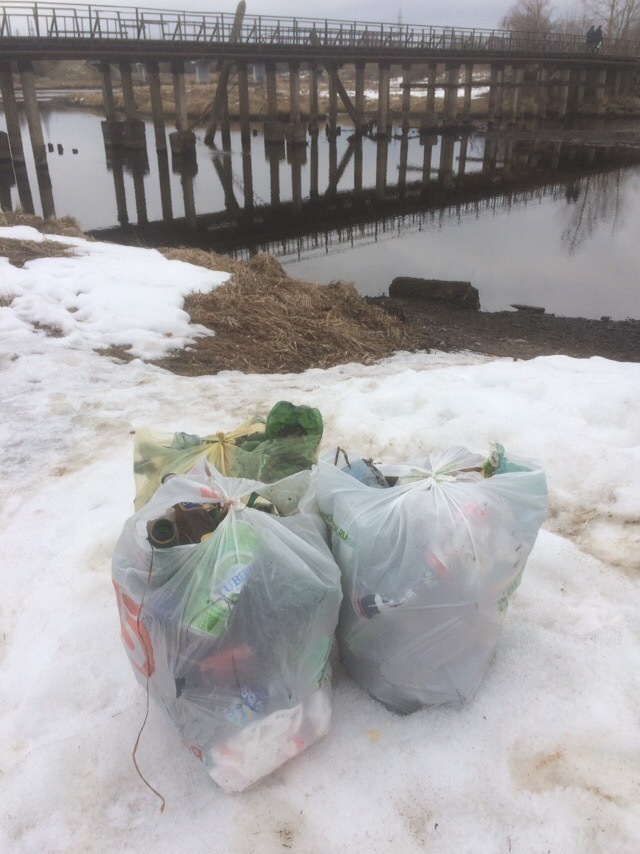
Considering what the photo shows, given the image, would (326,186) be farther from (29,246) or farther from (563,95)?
(563,95)

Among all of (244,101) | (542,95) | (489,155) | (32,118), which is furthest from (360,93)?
(542,95)

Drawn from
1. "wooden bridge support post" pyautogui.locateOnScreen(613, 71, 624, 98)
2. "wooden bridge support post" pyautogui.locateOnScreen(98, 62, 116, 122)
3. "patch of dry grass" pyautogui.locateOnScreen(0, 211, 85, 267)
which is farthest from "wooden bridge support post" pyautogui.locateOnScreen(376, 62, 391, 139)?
"patch of dry grass" pyautogui.locateOnScreen(0, 211, 85, 267)

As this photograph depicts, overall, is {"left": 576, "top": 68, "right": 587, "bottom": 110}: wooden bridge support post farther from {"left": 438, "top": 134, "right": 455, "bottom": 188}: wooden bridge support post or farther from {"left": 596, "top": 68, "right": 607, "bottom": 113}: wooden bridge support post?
{"left": 438, "top": 134, "right": 455, "bottom": 188}: wooden bridge support post

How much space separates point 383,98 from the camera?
86.1 ft

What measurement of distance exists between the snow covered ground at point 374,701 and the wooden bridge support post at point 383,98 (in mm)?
26372

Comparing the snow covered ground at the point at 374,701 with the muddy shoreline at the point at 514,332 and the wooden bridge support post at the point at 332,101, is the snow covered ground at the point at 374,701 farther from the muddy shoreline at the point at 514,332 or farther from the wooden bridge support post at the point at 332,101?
the wooden bridge support post at the point at 332,101

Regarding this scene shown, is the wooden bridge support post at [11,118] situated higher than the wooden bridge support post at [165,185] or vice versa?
the wooden bridge support post at [11,118]

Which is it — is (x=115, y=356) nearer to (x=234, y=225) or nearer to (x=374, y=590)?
(x=374, y=590)

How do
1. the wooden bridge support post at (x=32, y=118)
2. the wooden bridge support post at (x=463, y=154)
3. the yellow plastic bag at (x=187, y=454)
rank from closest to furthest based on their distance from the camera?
the yellow plastic bag at (x=187, y=454), the wooden bridge support post at (x=32, y=118), the wooden bridge support post at (x=463, y=154)

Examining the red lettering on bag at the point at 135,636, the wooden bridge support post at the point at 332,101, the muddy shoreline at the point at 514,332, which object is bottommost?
the muddy shoreline at the point at 514,332

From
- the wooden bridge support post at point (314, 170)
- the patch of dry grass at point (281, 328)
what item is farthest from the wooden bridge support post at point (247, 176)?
the patch of dry grass at point (281, 328)

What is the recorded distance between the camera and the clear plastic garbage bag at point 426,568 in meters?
1.51

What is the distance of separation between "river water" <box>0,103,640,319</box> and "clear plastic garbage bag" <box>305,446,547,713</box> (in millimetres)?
8394

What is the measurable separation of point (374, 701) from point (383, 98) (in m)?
28.9
